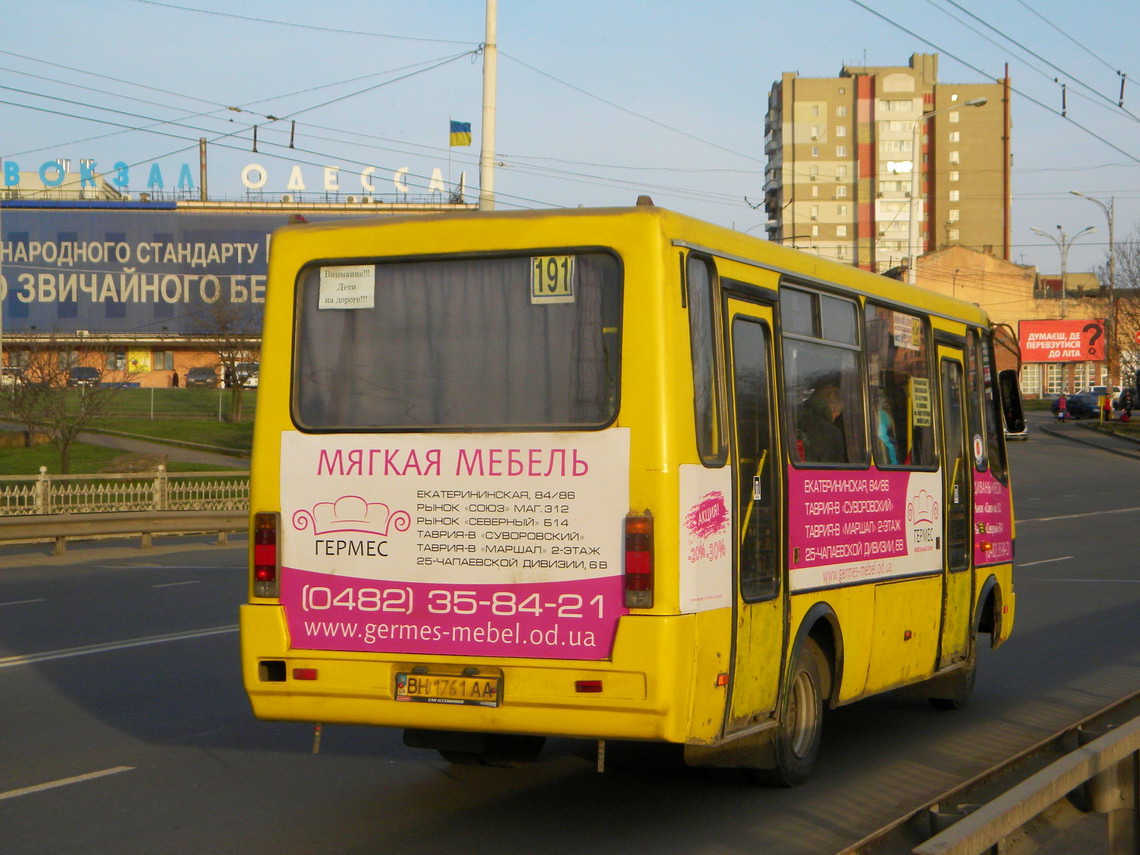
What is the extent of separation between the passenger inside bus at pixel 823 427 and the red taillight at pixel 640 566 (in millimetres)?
1701

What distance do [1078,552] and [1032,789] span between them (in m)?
19.7

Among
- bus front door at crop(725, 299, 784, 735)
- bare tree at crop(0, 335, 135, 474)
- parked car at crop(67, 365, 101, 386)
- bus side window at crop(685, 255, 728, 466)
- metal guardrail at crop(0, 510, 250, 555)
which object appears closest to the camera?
bus side window at crop(685, 255, 728, 466)

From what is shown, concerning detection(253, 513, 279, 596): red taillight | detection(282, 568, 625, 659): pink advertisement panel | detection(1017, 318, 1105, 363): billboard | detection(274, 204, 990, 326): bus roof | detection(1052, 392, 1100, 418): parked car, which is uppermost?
detection(1017, 318, 1105, 363): billboard

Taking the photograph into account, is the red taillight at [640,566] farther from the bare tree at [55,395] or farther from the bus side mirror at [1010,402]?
the bare tree at [55,395]

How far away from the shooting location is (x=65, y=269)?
313ft

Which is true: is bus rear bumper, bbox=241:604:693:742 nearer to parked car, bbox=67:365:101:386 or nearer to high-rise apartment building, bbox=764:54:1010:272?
parked car, bbox=67:365:101:386

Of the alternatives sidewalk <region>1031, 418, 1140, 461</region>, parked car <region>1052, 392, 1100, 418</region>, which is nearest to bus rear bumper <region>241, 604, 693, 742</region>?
sidewalk <region>1031, 418, 1140, 461</region>

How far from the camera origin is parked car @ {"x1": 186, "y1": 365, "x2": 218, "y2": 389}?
3351 inches

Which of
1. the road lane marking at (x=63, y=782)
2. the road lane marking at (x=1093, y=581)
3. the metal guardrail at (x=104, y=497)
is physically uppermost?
the metal guardrail at (x=104, y=497)

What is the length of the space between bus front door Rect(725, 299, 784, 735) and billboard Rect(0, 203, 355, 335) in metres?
90.7

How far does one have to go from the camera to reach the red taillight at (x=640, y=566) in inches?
234

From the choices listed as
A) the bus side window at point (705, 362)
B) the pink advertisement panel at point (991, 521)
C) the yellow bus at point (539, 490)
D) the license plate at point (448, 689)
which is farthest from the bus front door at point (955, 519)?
the license plate at point (448, 689)

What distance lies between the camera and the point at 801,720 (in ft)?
24.3

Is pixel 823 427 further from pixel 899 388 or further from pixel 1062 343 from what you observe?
pixel 1062 343
